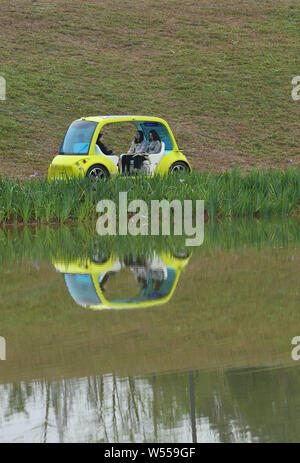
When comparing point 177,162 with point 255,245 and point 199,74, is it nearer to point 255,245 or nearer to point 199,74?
point 255,245

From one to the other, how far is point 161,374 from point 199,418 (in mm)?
849

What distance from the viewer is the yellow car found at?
18.6 meters

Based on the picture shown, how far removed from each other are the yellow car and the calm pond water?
6.86 m

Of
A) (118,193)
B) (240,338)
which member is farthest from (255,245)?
(240,338)

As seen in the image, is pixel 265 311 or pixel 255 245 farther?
pixel 255 245

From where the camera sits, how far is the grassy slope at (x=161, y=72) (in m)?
30.4

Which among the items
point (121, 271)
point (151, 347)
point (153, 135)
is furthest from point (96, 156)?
point (151, 347)

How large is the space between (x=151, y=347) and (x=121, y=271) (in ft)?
13.0

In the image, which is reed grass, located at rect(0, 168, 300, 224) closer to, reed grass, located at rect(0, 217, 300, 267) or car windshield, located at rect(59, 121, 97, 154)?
reed grass, located at rect(0, 217, 300, 267)

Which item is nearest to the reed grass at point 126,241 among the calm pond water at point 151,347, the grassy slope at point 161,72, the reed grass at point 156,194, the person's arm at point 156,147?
the calm pond water at point 151,347

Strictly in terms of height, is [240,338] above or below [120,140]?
below

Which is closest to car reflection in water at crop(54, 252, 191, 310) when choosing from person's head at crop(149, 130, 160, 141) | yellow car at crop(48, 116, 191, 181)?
yellow car at crop(48, 116, 191, 181)

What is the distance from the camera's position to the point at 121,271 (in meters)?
10.2

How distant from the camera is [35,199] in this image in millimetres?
16562
